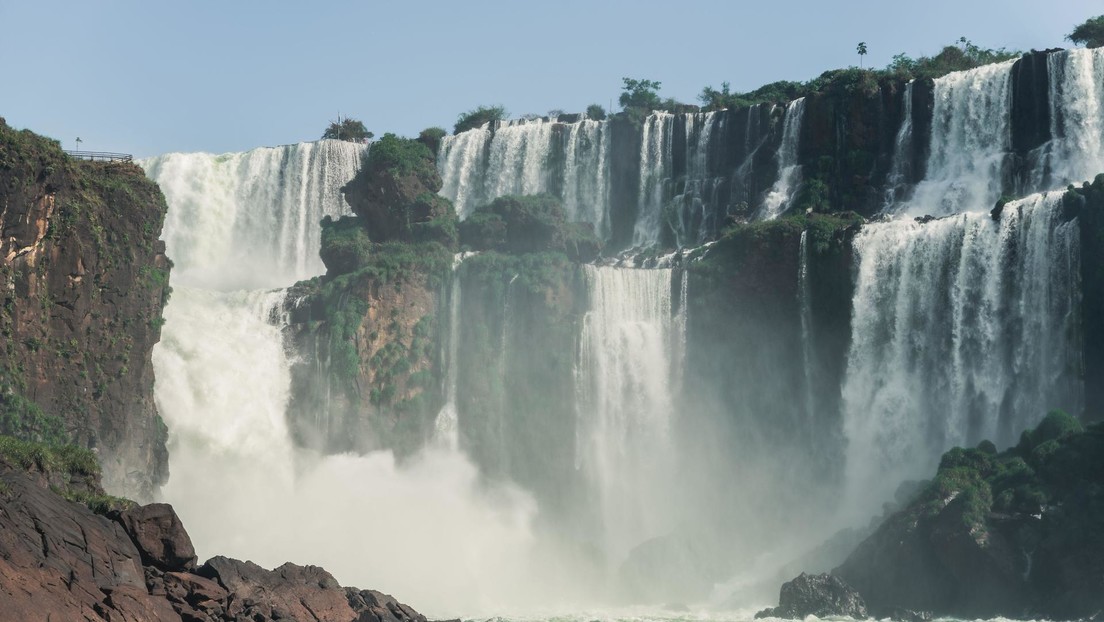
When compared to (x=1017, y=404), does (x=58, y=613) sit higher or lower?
lower

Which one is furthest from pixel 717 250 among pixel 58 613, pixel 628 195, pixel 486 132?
pixel 58 613

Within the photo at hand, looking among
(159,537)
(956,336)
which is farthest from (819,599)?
(159,537)

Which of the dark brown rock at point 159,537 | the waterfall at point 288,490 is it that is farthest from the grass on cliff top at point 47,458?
the waterfall at point 288,490

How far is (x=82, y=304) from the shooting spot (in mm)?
56781

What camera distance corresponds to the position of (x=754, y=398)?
224 feet

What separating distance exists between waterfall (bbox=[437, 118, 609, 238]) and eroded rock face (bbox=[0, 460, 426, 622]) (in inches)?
1531

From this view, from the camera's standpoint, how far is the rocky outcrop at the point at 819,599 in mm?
52781

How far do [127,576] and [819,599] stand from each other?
22.5 meters

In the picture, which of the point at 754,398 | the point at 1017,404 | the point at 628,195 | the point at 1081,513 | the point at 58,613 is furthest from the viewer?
the point at 628,195

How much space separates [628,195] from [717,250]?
13.0 metres

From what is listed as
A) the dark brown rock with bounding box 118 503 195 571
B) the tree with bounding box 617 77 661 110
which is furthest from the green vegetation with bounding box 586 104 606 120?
the dark brown rock with bounding box 118 503 195 571

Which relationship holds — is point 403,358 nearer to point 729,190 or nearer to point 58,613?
point 729,190

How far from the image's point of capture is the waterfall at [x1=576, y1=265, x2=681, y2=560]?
2734 inches

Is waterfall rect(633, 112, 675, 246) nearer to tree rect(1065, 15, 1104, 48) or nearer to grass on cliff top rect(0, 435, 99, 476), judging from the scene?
tree rect(1065, 15, 1104, 48)
